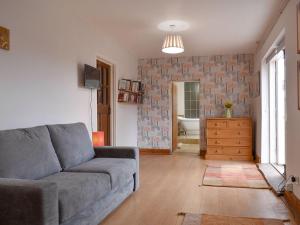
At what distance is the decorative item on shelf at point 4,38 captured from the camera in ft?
9.03

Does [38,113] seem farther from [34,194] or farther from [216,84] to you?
[216,84]

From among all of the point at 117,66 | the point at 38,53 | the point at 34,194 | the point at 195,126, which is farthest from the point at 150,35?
the point at 195,126

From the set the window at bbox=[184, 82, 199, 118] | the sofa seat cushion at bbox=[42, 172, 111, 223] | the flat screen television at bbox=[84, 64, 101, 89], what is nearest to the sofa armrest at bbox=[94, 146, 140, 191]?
the sofa seat cushion at bbox=[42, 172, 111, 223]

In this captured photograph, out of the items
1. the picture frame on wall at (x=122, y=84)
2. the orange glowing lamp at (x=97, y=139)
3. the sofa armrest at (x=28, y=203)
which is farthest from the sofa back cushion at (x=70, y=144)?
the picture frame on wall at (x=122, y=84)

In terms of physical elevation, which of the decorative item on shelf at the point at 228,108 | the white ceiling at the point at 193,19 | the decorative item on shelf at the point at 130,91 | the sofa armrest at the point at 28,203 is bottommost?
the sofa armrest at the point at 28,203

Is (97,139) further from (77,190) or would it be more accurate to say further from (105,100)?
(77,190)

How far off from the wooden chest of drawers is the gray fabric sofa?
3.11 meters

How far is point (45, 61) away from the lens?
3479 millimetres

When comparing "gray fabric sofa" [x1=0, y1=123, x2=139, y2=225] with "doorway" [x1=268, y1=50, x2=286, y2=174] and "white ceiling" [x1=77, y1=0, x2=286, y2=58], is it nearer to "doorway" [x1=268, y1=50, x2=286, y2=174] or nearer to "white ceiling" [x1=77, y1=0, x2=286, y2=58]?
"white ceiling" [x1=77, y1=0, x2=286, y2=58]

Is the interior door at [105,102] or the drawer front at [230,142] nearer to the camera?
the interior door at [105,102]

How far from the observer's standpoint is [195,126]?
35.4ft

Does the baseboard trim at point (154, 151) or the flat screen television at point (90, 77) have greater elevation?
the flat screen television at point (90, 77)

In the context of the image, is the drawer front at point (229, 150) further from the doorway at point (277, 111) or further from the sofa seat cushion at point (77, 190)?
the sofa seat cushion at point (77, 190)

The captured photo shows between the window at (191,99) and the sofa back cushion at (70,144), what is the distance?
7.90 m
